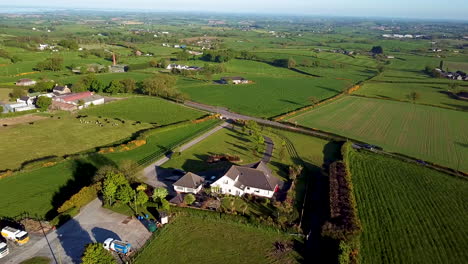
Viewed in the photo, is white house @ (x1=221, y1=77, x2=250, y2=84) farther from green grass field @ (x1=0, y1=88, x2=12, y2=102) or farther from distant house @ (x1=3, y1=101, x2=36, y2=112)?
green grass field @ (x1=0, y1=88, x2=12, y2=102)

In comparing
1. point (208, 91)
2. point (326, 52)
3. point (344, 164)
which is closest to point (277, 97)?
point (208, 91)

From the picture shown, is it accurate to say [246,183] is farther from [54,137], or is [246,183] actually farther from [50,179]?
[54,137]

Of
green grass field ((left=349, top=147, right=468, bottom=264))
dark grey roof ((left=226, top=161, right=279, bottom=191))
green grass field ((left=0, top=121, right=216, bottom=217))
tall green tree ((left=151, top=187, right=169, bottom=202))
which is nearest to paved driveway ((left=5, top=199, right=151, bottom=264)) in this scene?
tall green tree ((left=151, top=187, right=169, bottom=202))

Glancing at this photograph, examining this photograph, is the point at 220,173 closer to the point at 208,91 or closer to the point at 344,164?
the point at 344,164

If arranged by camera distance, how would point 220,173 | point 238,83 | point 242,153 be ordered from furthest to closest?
point 238,83, point 242,153, point 220,173

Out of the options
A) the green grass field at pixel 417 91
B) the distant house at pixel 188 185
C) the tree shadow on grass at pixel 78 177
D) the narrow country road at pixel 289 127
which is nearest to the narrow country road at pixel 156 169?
the distant house at pixel 188 185

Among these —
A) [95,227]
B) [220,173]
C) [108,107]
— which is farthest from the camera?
[108,107]
